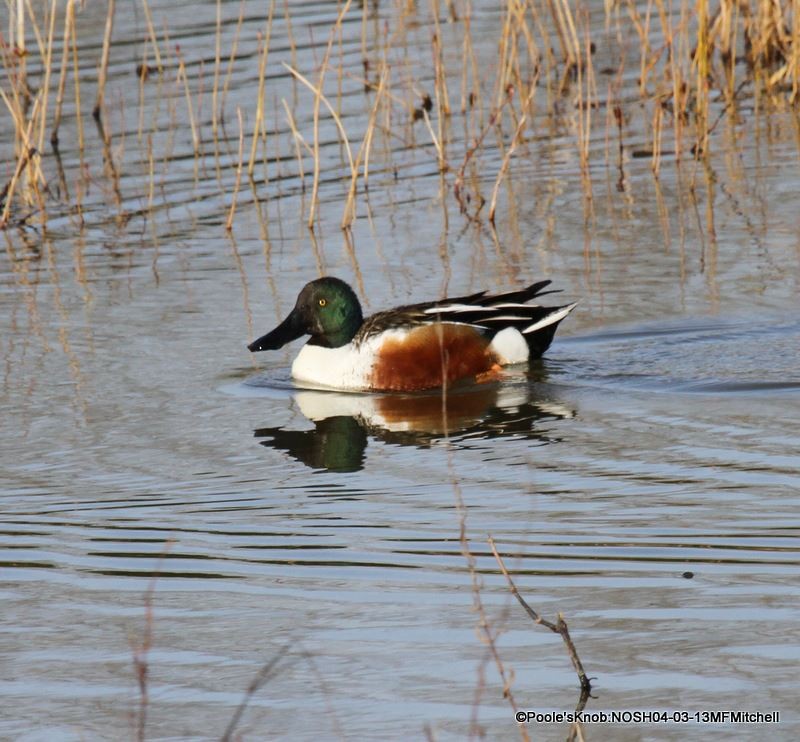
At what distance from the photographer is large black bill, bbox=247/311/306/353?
7.64 m

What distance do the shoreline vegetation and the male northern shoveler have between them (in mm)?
2362

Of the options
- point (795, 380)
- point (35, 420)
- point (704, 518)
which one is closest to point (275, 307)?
point (35, 420)

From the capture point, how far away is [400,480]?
5816 millimetres

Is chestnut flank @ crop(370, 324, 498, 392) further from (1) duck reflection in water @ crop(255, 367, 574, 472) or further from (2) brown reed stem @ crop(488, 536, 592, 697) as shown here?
(2) brown reed stem @ crop(488, 536, 592, 697)

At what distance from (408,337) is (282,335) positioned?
683mm

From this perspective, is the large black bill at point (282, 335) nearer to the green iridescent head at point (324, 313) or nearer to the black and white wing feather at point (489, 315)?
the green iridescent head at point (324, 313)

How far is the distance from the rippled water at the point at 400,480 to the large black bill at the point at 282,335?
172mm

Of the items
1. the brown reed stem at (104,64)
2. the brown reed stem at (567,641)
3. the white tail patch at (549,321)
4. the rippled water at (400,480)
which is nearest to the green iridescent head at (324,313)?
the rippled water at (400,480)

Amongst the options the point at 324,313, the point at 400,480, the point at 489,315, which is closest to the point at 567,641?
the point at 400,480

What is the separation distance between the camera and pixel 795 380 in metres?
6.88

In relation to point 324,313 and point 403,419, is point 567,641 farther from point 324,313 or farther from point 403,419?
point 324,313

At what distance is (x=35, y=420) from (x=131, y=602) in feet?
8.17

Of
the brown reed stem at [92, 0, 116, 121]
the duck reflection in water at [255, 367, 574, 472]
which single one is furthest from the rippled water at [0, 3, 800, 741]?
the brown reed stem at [92, 0, 116, 121]

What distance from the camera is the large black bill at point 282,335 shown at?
7645mm
